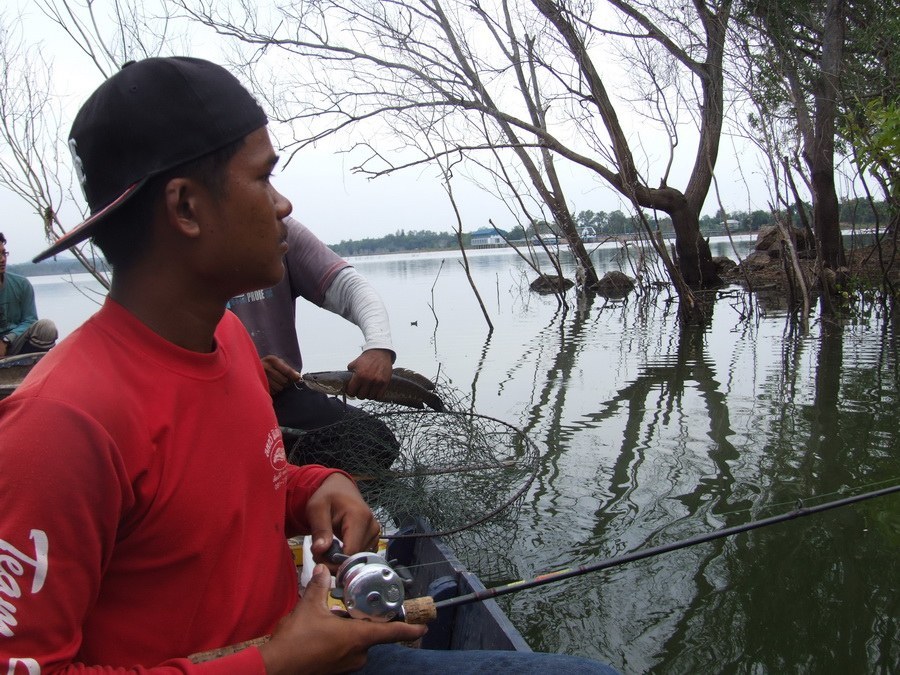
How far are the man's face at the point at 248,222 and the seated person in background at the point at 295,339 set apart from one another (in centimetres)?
202

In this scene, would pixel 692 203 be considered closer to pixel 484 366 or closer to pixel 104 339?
pixel 484 366

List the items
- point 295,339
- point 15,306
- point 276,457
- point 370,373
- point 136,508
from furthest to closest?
1. point 15,306
2. point 295,339
3. point 370,373
4. point 276,457
5. point 136,508

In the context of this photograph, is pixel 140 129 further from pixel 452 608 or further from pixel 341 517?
pixel 452 608

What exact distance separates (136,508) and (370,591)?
43 cm

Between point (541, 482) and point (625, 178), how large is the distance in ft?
32.2

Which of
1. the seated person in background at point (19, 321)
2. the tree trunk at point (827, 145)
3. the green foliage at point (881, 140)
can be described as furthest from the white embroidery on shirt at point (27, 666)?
the tree trunk at point (827, 145)

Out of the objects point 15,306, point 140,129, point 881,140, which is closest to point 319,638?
point 140,129

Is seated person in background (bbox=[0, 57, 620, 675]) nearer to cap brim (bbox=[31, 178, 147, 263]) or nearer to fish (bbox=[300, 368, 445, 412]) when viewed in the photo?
cap brim (bbox=[31, 178, 147, 263])

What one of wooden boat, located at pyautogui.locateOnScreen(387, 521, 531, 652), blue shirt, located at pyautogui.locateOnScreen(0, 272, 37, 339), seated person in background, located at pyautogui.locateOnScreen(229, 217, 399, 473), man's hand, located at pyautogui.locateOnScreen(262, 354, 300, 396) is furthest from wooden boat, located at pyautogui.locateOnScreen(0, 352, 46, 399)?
blue shirt, located at pyautogui.locateOnScreen(0, 272, 37, 339)

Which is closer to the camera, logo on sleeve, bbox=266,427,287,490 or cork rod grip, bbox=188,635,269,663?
cork rod grip, bbox=188,635,269,663

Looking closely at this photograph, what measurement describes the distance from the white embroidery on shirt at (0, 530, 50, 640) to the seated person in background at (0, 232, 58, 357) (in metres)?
5.73

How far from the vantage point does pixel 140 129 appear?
4.34 ft

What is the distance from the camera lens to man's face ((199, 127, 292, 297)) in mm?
1420

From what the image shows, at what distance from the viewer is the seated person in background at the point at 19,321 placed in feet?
20.8
